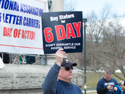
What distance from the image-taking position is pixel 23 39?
466 centimetres

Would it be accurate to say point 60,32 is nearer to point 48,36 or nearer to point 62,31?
point 62,31

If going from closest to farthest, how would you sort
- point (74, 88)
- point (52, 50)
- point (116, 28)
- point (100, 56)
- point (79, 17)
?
point (74, 88)
point (52, 50)
point (79, 17)
point (116, 28)
point (100, 56)

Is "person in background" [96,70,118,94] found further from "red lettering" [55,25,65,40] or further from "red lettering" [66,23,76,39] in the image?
"red lettering" [55,25,65,40]

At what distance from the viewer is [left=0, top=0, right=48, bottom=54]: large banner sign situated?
4.43 m

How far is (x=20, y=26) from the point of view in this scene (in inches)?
182

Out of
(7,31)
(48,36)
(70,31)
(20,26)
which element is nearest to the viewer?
(48,36)

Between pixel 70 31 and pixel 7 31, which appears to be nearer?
pixel 70 31

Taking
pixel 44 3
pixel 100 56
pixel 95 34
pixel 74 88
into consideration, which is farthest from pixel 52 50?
pixel 95 34

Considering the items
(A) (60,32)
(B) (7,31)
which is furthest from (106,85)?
(A) (60,32)

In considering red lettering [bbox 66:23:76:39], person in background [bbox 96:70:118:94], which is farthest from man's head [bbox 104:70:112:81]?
red lettering [bbox 66:23:76:39]

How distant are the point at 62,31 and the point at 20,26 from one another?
137 centimetres

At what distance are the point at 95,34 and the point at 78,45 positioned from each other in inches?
1437

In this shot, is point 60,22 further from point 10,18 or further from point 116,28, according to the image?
point 116,28

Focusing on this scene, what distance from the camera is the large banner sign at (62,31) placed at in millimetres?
3420
